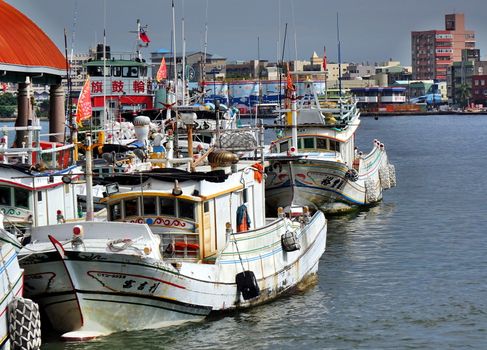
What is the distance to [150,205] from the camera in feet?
95.2

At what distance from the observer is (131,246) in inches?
1041

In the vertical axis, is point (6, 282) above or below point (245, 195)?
below

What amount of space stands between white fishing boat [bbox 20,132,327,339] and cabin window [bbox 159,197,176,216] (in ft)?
0.08

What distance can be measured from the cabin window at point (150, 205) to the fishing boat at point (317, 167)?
54.5 ft

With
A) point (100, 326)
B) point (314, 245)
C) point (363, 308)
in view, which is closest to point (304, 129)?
point (314, 245)

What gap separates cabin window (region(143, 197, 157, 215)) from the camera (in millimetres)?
28983

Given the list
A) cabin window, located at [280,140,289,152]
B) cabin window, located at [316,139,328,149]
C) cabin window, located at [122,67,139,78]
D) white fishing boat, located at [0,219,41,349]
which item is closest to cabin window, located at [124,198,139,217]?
white fishing boat, located at [0,219,41,349]

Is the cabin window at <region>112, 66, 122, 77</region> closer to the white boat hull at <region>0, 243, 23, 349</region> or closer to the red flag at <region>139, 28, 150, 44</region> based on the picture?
the red flag at <region>139, 28, 150, 44</region>

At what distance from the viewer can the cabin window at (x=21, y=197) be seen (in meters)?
30.7

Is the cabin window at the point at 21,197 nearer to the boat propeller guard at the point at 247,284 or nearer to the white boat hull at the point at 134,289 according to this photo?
the white boat hull at the point at 134,289

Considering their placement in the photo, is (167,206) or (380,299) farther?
(380,299)

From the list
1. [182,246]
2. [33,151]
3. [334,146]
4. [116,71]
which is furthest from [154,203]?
[116,71]

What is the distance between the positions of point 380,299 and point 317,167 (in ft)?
55.2

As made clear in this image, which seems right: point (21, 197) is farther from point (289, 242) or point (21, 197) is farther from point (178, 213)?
point (289, 242)
